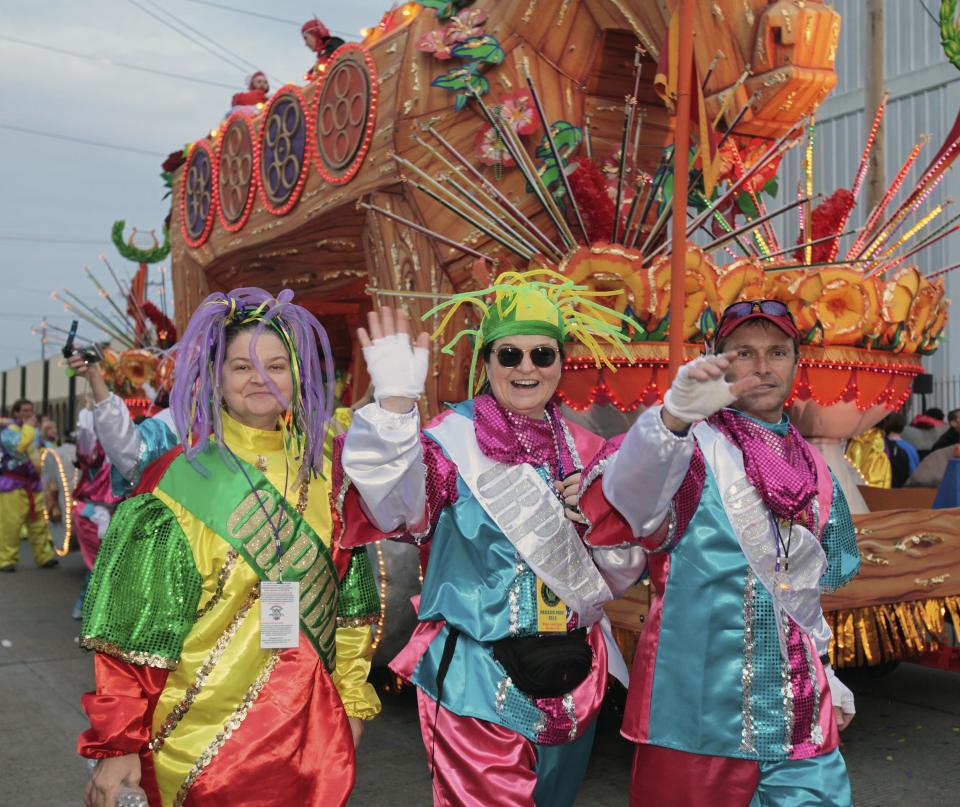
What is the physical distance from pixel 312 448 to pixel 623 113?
338 cm

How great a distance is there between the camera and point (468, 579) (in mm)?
2400

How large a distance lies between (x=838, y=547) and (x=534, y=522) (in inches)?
28.6

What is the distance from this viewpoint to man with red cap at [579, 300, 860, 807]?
7.38 ft

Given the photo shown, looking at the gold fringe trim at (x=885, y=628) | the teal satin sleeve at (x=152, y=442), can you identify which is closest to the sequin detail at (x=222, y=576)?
the teal satin sleeve at (x=152, y=442)

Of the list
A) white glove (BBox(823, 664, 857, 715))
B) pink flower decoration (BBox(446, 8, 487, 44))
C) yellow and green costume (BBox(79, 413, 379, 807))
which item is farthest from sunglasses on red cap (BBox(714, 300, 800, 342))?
pink flower decoration (BBox(446, 8, 487, 44))

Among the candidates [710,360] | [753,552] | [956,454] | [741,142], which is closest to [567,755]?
[753,552]

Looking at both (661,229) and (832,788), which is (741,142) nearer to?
(661,229)

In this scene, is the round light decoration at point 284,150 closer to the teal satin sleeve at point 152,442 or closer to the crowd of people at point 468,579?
the teal satin sleeve at point 152,442

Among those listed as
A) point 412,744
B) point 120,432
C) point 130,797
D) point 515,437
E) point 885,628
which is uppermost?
point 515,437

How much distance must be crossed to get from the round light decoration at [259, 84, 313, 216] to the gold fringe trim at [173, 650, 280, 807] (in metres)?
4.77

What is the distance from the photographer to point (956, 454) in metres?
5.70

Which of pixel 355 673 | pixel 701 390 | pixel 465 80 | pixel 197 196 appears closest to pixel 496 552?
pixel 355 673

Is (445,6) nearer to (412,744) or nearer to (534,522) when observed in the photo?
(412,744)

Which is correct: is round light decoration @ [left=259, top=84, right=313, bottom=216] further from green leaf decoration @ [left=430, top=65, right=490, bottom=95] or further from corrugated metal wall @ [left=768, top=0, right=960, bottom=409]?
corrugated metal wall @ [left=768, top=0, right=960, bottom=409]
